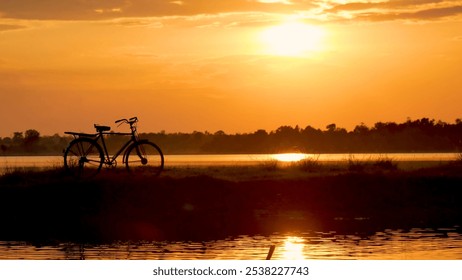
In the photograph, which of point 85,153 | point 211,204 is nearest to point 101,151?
point 85,153

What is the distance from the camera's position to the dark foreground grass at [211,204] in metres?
19.4

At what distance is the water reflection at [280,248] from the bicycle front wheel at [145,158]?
348 centimetres

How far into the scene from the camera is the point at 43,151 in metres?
33.3

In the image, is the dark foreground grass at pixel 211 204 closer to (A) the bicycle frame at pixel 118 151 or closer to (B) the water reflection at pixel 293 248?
(A) the bicycle frame at pixel 118 151

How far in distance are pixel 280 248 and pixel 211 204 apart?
16.1 feet

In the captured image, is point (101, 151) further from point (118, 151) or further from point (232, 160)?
point (232, 160)

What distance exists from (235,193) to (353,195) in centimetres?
259

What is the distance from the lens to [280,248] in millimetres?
16781

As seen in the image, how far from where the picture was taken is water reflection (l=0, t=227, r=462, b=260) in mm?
16172

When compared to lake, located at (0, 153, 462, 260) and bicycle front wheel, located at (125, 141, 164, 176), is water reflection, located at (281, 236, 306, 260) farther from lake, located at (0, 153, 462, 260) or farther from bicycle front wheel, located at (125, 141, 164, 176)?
bicycle front wheel, located at (125, 141, 164, 176)

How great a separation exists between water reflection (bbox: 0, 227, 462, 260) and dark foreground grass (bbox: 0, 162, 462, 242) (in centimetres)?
77

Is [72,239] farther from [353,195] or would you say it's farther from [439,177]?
[439,177]
